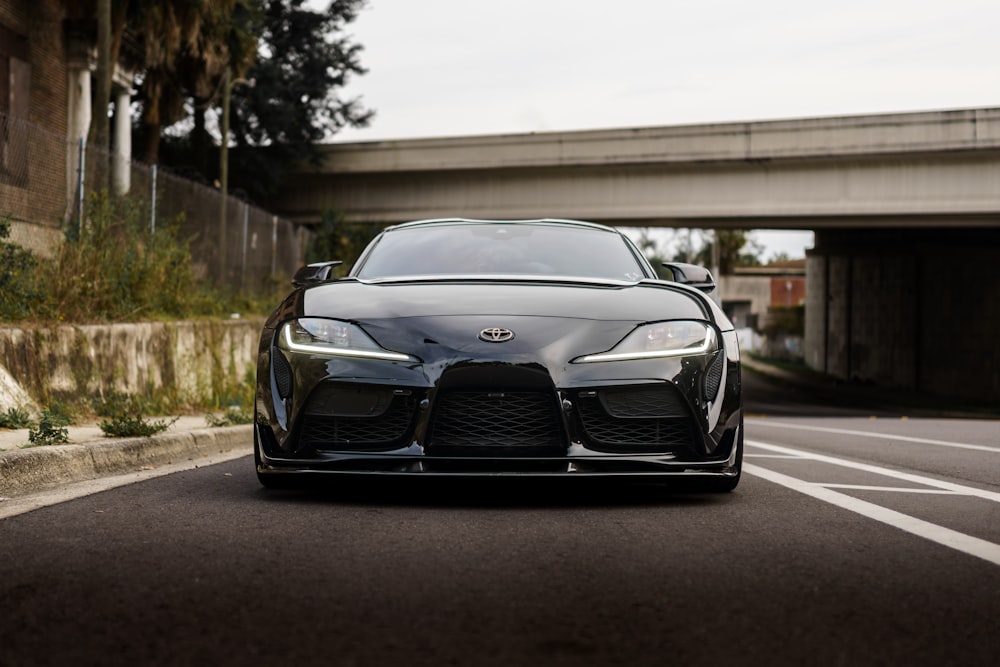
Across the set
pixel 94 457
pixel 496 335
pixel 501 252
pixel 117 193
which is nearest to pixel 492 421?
→ pixel 496 335

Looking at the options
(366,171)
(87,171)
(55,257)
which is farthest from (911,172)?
(55,257)

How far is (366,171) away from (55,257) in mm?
24359

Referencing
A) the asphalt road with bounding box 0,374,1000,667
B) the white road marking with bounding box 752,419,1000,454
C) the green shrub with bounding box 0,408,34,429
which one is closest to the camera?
the asphalt road with bounding box 0,374,1000,667

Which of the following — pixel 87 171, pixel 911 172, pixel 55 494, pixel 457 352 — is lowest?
pixel 55 494

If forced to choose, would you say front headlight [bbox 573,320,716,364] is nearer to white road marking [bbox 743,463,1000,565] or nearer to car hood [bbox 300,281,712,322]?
car hood [bbox 300,281,712,322]

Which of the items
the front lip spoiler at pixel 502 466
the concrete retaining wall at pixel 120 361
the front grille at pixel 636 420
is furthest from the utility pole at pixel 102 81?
the front grille at pixel 636 420

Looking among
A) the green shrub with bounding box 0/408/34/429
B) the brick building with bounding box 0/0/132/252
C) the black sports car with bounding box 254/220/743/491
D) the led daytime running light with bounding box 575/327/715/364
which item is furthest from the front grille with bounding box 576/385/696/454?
the brick building with bounding box 0/0/132/252

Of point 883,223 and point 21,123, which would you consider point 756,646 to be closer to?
point 21,123

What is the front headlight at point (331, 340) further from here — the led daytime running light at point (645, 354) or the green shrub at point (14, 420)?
the green shrub at point (14, 420)

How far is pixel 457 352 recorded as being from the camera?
5.22 m

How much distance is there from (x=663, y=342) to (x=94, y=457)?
3.39m

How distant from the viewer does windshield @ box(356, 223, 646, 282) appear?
6609 millimetres

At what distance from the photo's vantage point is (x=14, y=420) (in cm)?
775

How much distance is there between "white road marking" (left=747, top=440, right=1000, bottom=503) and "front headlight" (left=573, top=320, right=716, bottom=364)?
73.7 inches
